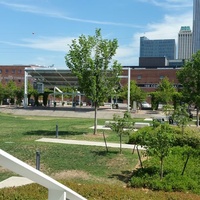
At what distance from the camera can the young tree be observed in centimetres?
2162

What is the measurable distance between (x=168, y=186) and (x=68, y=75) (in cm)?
4109

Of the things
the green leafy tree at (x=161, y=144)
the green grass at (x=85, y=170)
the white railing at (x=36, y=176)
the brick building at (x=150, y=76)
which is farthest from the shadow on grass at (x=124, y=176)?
the brick building at (x=150, y=76)

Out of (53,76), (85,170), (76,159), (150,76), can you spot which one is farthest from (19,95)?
(85,170)

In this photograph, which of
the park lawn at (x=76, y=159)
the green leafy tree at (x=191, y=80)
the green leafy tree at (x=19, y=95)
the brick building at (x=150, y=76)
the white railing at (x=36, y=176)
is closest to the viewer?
the white railing at (x=36, y=176)

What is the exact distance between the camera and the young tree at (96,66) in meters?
21.6

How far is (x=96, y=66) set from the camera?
21.8 metres

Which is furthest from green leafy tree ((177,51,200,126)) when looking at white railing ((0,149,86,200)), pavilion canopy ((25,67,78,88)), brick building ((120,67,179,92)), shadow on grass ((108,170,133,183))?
brick building ((120,67,179,92))

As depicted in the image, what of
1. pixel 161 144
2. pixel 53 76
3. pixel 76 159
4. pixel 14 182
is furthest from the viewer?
pixel 53 76

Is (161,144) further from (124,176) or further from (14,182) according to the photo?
(14,182)

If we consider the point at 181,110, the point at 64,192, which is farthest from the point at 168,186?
the point at 181,110

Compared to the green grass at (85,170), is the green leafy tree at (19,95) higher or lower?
higher

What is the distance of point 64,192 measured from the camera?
11.9 feet

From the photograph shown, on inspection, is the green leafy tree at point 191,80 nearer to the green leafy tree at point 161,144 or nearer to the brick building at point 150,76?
the green leafy tree at point 161,144

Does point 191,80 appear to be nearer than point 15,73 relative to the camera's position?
Yes
